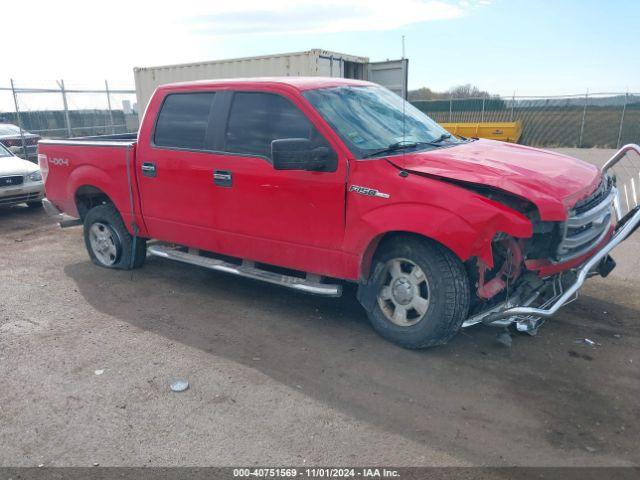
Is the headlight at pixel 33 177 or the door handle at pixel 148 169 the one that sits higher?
the door handle at pixel 148 169

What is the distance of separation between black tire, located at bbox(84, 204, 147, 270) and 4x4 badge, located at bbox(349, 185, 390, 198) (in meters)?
3.12

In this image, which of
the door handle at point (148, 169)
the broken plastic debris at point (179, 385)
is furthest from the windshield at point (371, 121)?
the broken plastic debris at point (179, 385)

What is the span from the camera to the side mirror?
4.20m

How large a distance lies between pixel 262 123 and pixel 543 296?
2733 millimetres

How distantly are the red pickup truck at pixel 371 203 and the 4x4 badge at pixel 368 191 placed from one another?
1 cm

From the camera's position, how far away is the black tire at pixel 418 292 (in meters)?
4.02

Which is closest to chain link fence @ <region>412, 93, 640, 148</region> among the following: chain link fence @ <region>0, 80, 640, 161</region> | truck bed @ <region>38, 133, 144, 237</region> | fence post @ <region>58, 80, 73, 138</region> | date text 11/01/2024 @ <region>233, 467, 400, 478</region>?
chain link fence @ <region>0, 80, 640, 161</region>

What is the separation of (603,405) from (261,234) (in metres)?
2.92

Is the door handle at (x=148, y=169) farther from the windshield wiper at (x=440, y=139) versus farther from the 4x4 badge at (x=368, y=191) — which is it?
the windshield wiper at (x=440, y=139)

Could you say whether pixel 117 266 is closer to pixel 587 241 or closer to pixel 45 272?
pixel 45 272

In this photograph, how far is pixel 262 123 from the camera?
486 centimetres

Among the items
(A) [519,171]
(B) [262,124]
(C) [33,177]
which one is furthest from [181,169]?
(C) [33,177]

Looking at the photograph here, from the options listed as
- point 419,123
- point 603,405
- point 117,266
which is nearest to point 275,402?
point 603,405

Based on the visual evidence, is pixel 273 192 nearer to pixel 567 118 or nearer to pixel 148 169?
pixel 148 169
